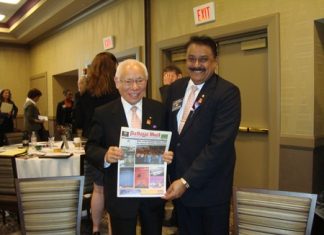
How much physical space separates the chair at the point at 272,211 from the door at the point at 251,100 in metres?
2.06

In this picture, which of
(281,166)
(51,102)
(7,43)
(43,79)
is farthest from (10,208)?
(7,43)

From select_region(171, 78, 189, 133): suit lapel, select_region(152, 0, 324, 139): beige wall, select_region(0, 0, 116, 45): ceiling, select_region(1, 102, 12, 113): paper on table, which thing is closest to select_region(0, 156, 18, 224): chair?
select_region(171, 78, 189, 133): suit lapel

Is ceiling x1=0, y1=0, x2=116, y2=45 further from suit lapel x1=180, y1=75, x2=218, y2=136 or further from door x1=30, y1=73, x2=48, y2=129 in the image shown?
suit lapel x1=180, y1=75, x2=218, y2=136

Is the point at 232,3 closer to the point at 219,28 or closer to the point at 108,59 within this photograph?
the point at 219,28

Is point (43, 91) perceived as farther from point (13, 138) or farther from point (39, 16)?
point (13, 138)

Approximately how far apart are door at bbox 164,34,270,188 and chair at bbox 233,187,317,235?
2064 millimetres

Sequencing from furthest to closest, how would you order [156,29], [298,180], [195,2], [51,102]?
[51,102]
[156,29]
[195,2]
[298,180]

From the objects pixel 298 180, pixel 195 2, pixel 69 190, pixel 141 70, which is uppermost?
pixel 195 2

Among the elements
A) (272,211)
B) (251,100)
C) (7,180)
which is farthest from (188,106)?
(251,100)

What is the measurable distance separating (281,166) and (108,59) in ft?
6.15

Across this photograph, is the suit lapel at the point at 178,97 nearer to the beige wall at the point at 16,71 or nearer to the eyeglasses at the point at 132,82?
the eyeglasses at the point at 132,82

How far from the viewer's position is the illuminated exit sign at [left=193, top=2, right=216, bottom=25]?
3.97 metres

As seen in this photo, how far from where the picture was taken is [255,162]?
385 cm

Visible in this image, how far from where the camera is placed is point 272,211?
165 centimetres
